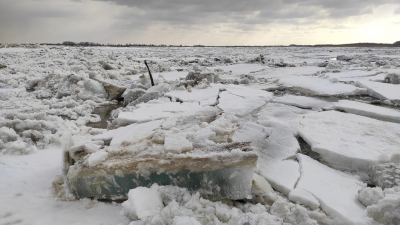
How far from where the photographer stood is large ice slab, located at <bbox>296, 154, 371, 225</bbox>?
1.19 meters

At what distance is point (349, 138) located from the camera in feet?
6.66

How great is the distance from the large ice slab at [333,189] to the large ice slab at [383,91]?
254cm

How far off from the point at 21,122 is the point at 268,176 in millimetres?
2682

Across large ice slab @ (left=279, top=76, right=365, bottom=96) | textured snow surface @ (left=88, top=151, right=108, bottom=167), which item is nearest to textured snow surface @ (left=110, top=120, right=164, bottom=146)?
textured snow surface @ (left=88, top=151, right=108, bottom=167)

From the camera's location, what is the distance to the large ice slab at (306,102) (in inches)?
122

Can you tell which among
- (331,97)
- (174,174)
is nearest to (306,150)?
(174,174)

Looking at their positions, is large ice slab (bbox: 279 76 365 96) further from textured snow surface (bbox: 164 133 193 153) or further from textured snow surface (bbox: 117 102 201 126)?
textured snow surface (bbox: 164 133 193 153)

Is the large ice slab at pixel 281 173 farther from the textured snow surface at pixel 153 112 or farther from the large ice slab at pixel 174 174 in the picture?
the textured snow surface at pixel 153 112

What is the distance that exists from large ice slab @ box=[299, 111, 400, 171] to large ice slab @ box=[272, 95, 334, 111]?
39 centimetres

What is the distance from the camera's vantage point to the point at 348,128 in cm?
227

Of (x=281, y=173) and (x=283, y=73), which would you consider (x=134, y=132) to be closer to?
(x=281, y=173)

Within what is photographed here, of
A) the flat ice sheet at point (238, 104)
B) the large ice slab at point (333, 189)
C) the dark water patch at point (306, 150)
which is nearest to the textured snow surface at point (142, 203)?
the large ice slab at point (333, 189)

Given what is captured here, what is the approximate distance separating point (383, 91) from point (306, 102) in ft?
4.79

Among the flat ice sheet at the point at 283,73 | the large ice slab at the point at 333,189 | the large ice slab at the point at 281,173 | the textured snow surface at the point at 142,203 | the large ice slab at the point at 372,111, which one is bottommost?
Result: the large ice slab at the point at 333,189
